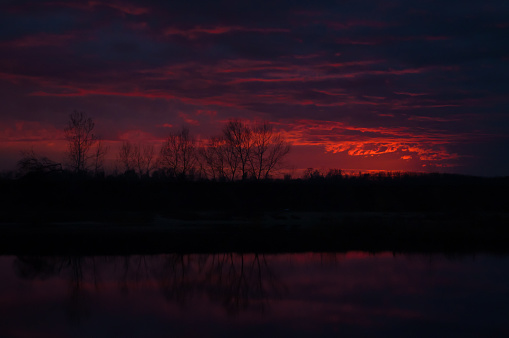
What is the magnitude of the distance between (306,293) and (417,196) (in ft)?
135

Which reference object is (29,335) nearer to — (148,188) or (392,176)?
(148,188)

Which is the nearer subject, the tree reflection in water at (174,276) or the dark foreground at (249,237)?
the tree reflection in water at (174,276)

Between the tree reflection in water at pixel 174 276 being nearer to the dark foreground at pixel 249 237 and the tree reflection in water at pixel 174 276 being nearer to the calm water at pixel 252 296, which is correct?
the calm water at pixel 252 296

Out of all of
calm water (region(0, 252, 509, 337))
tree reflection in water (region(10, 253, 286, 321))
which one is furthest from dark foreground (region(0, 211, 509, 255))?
calm water (region(0, 252, 509, 337))

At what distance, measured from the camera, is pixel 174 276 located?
586 inches

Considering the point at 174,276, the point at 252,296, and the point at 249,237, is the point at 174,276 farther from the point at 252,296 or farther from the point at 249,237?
the point at 249,237

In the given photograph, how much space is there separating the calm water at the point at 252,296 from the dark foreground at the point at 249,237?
8.19ft

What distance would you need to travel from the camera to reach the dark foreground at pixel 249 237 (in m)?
21.0

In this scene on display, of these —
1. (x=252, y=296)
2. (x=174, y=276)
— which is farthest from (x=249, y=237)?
(x=252, y=296)

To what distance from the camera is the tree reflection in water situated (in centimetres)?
1217

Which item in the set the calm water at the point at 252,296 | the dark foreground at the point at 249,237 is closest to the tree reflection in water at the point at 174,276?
the calm water at the point at 252,296

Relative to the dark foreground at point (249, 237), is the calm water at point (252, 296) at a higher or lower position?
lower

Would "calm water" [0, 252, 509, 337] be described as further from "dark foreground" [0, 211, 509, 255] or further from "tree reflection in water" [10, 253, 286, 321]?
"dark foreground" [0, 211, 509, 255]

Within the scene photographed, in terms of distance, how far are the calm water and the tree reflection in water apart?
0.10 ft
